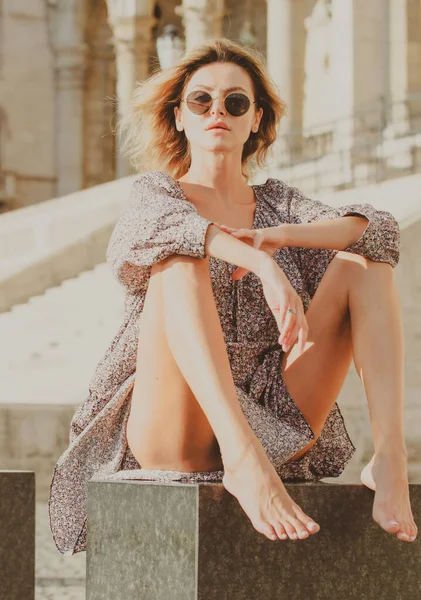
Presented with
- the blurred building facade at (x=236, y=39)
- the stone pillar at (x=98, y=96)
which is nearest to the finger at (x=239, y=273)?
the blurred building facade at (x=236, y=39)

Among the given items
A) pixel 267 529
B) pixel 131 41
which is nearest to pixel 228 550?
pixel 267 529

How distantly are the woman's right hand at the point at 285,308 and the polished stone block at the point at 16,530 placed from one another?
2.84 ft

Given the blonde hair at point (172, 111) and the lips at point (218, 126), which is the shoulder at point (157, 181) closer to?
the lips at point (218, 126)

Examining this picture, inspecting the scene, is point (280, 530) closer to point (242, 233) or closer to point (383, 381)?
point (383, 381)

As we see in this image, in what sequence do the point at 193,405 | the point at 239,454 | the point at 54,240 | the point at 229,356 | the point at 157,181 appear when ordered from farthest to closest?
the point at 54,240
the point at 157,181
the point at 229,356
the point at 193,405
the point at 239,454

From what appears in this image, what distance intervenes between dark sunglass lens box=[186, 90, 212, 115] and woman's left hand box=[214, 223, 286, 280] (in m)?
0.56

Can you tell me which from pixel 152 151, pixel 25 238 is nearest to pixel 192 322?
pixel 152 151

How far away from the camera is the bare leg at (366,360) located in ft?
13.4

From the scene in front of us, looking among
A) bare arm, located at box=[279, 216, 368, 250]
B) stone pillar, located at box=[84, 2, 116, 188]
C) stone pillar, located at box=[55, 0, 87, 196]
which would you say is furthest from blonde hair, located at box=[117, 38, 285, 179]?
stone pillar, located at box=[84, 2, 116, 188]

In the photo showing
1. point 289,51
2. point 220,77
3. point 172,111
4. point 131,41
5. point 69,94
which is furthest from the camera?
point 69,94

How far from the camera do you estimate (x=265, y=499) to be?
12.6 ft

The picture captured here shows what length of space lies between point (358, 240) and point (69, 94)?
85.8 feet

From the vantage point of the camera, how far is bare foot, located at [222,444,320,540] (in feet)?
12.5

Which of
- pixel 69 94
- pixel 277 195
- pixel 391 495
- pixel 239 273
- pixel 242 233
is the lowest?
pixel 391 495
